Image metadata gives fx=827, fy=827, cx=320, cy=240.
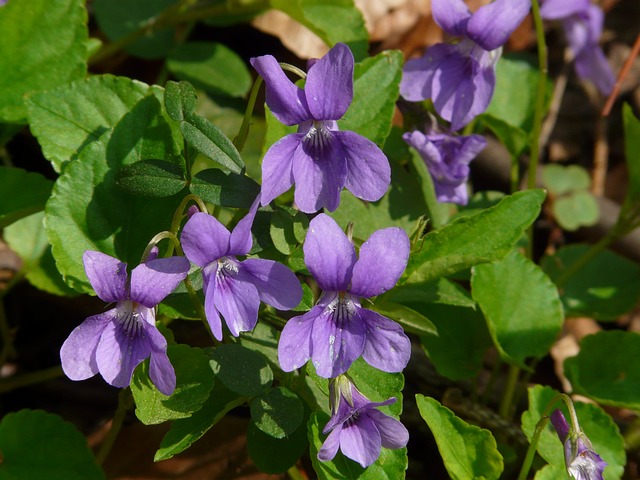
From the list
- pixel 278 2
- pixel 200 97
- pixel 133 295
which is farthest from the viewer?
pixel 200 97

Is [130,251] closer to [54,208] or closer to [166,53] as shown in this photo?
[54,208]

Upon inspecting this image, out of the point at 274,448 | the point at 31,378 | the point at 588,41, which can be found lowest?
the point at 31,378

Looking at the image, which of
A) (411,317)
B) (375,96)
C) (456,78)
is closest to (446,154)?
(456,78)

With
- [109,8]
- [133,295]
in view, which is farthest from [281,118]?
[109,8]

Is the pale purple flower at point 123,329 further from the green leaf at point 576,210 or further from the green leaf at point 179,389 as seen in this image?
the green leaf at point 576,210

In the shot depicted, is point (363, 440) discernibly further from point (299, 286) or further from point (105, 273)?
point (105, 273)

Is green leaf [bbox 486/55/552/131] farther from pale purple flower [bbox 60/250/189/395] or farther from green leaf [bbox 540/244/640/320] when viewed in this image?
pale purple flower [bbox 60/250/189/395]
